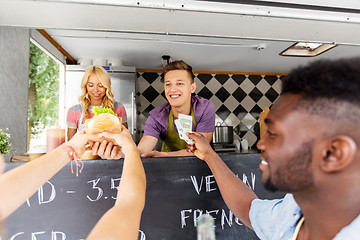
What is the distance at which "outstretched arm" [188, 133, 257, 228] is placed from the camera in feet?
3.19

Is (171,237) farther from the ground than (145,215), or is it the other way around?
(145,215)

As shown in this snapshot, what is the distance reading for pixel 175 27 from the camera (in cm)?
161

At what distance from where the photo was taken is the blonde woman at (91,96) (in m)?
2.06

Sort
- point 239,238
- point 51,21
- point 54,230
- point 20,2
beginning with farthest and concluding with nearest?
1. point 51,21
2. point 20,2
3. point 239,238
4. point 54,230

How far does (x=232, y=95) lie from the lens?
4.75 meters

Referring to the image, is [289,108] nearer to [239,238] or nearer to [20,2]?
[239,238]

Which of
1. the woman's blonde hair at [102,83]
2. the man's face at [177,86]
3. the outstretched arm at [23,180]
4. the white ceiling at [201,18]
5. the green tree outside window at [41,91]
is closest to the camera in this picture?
the outstretched arm at [23,180]

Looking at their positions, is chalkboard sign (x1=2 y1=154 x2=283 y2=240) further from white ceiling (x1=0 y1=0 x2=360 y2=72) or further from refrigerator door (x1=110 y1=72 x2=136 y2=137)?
refrigerator door (x1=110 y1=72 x2=136 y2=137)

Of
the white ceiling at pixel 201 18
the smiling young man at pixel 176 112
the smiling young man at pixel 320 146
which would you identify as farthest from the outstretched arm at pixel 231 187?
the white ceiling at pixel 201 18

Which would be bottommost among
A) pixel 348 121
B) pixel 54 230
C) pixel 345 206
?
pixel 54 230

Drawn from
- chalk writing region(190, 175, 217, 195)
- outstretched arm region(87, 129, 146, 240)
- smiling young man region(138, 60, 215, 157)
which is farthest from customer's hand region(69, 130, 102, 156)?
smiling young man region(138, 60, 215, 157)

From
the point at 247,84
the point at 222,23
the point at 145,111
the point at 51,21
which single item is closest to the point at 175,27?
the point at 222,23

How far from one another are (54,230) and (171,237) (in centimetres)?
53

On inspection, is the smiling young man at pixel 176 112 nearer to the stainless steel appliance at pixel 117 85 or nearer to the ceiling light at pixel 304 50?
the stainless steel appliance at pixel 117 85
